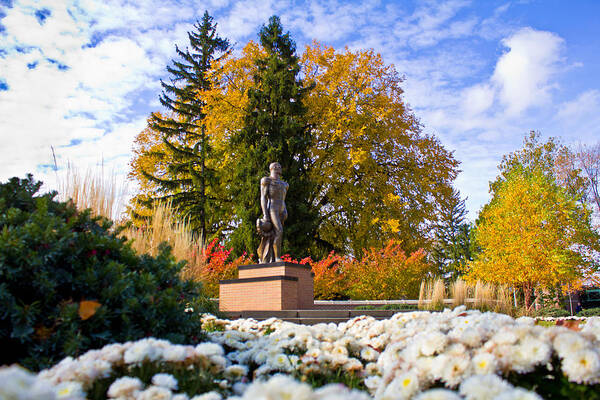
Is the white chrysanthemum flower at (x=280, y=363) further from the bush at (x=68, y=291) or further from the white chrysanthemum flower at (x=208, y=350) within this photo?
the bush at (x=68, y=291)

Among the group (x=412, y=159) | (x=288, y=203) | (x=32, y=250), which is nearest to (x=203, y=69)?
(x=288, y=203)

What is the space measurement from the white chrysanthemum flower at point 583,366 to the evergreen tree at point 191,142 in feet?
56.6

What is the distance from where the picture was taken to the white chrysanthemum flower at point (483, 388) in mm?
1581

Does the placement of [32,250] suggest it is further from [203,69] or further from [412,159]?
[203,69]

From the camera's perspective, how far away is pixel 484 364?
198 centimetres

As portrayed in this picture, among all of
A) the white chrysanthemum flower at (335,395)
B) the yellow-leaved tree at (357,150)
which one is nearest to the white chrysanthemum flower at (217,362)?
the white chrysanthemum flower at (335,395)

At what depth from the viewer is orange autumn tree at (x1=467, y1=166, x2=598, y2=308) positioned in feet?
43.7

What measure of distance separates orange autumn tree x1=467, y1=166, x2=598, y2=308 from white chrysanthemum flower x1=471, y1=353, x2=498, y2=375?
A: 12774 mm

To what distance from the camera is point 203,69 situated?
2308 cm

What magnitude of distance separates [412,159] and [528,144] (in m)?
9.17

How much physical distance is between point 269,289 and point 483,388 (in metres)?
7.95

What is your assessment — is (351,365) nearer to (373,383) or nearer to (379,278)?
(373,383)

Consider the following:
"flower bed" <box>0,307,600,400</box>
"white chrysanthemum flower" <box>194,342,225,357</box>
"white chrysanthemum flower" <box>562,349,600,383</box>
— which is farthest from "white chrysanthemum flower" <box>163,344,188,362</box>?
"white chrysanthemum flower" <box>562,349,600,383</box>

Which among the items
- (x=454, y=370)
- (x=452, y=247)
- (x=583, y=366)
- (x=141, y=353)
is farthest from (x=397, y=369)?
(x=452, y=247)
